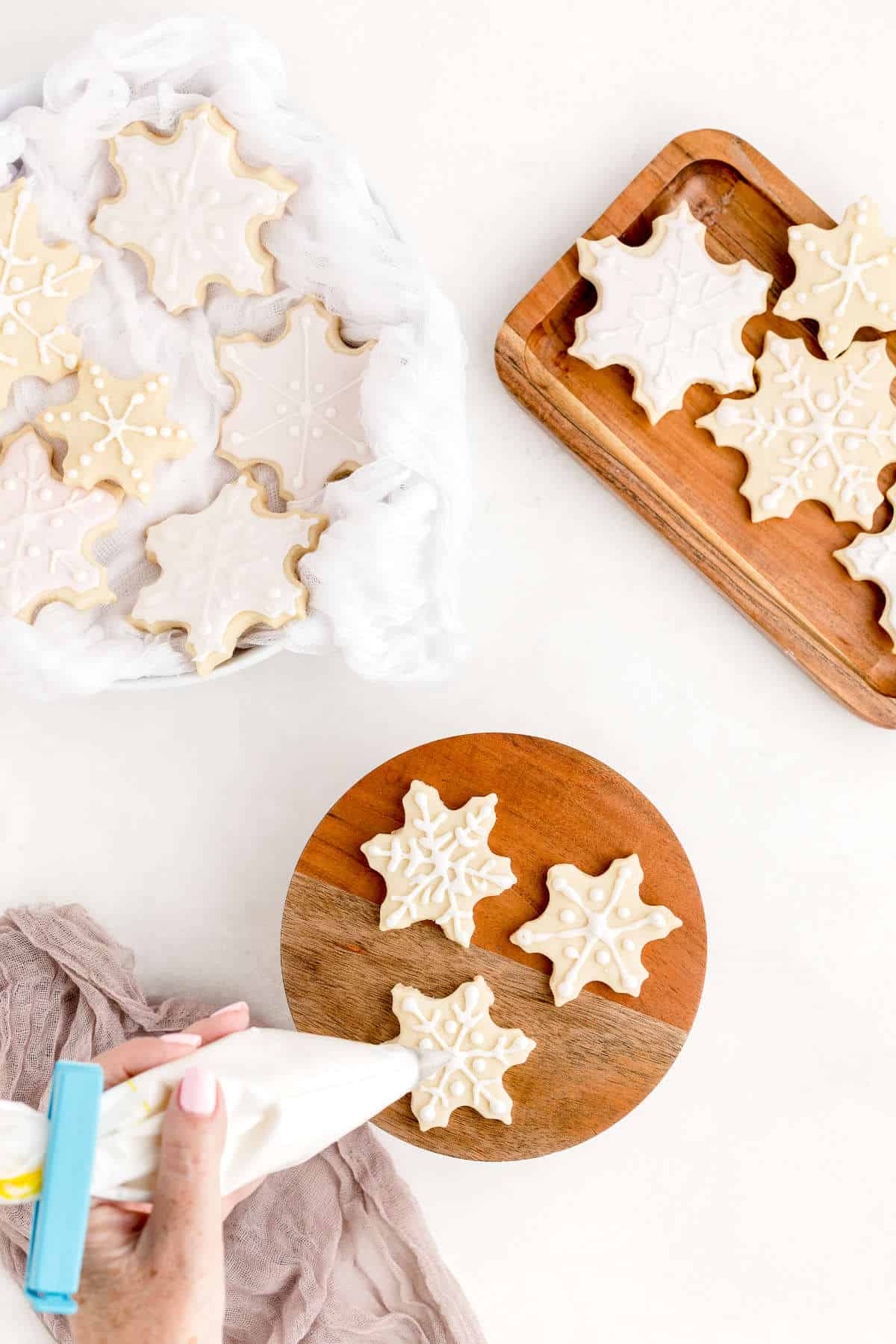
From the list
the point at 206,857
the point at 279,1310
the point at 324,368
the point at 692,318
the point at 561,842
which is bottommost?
the point at 279,1310

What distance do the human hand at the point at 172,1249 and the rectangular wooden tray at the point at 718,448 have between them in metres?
0.61

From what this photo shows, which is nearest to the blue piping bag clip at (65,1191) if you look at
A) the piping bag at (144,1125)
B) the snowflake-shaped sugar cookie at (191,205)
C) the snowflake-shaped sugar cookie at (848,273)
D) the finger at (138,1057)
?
the piping bag at (144,1125)

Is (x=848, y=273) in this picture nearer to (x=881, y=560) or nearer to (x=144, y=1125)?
(x=881, y=560)

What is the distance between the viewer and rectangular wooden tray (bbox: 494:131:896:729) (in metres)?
0.95

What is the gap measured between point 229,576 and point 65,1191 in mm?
510

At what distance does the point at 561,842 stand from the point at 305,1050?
29 centimetres

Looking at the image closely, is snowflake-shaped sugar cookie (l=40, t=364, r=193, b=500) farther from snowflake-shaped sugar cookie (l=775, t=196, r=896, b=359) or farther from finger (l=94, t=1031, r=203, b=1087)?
snowflake-shaped sugar cookie (l=775, t=196, r=896, b=359)

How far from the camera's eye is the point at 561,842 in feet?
2.98

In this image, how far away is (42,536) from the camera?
90 centimetres

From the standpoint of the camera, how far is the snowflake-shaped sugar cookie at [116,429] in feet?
2.95

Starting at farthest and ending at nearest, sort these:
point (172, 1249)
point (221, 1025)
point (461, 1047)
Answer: point (461, 1047) → point (221, 1025) → point (172, 1249)

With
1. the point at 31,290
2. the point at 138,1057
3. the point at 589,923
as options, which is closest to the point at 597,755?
the point at 589,923

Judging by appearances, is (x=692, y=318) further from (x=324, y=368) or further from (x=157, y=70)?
(x=157, y=70)

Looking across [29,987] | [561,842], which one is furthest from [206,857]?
[561,842]
